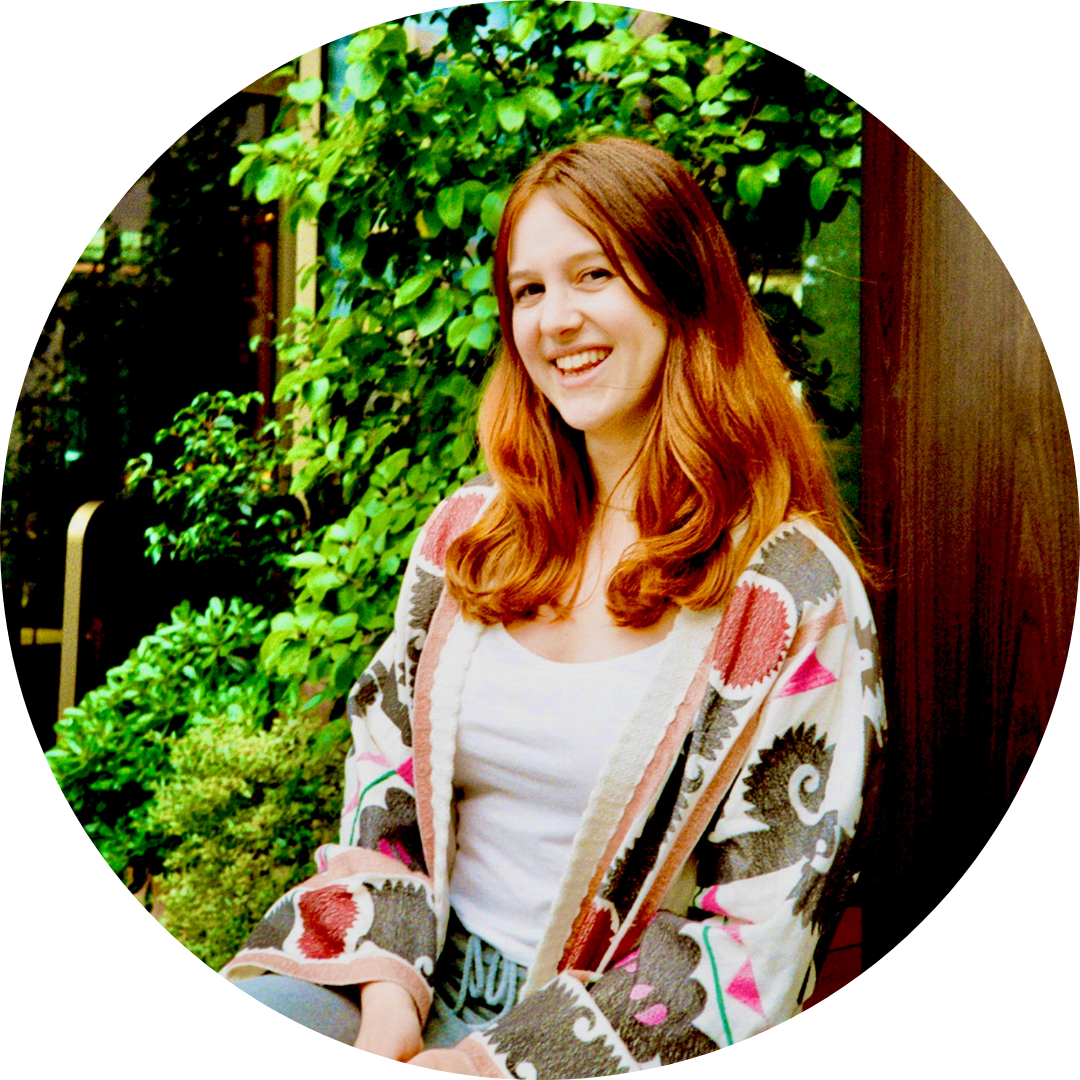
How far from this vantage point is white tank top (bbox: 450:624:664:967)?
118cm

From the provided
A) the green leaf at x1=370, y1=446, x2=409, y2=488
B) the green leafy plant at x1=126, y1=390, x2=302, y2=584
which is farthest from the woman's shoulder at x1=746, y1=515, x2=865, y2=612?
the green leafy plant at x1=126, y1=390, x2=302, y2=584

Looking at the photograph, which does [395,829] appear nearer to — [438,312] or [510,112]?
[438,312]

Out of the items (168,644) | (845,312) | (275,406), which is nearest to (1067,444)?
(845,312)

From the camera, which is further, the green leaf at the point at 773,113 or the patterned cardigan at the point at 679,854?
the green leaf at the point at 773,113

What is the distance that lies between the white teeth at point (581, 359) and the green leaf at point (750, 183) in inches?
28.2

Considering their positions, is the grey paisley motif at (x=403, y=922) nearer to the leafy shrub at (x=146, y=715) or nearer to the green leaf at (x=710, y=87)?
the leafy shrub at (x=146, y=715)

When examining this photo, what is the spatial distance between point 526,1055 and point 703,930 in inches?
9.3

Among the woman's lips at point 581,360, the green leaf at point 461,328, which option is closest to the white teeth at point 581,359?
the woman's lips at point 581,360

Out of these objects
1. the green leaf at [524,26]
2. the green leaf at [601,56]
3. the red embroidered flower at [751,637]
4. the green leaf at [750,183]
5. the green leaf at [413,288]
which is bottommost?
the red embroidered flower at [751,637]

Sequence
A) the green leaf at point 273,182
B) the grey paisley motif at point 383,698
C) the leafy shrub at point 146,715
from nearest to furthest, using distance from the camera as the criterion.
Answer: the grey paisley motif at point 383,698
the green leaf at point 273,182
the leafy shrub at point 146,715

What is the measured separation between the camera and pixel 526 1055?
1.03 m

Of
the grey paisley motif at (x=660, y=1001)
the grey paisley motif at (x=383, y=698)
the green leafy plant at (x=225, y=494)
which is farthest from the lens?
the green leafy plant at (x=225, y=494)

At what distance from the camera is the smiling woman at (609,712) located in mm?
1056

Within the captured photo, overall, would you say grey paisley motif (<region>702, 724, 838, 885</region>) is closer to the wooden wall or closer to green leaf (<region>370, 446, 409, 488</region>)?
the wooden wall
